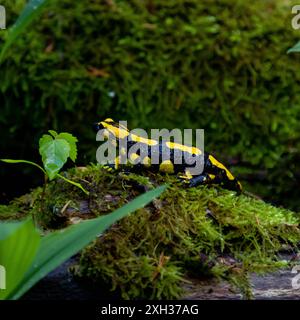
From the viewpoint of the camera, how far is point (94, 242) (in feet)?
8.48

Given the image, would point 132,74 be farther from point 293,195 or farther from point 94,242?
point 94,242

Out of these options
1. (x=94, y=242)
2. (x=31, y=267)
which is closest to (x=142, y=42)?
(x=94, y=242)

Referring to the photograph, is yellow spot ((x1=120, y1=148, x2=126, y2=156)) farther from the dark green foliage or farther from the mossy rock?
the dark green foliage

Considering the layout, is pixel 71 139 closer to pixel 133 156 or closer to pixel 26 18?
pixel 133 156

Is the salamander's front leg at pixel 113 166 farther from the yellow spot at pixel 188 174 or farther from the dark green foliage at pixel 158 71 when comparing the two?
the dark green foliage at pixel 158 71

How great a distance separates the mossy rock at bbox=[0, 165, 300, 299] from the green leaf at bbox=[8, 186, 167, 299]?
53 cm

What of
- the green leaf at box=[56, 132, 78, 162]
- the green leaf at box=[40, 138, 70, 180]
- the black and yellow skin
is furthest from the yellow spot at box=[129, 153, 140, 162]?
the green leaf at box=[40, 138, 70, 180]

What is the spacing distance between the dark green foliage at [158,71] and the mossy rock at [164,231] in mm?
2180

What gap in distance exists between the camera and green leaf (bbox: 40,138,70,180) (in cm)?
262

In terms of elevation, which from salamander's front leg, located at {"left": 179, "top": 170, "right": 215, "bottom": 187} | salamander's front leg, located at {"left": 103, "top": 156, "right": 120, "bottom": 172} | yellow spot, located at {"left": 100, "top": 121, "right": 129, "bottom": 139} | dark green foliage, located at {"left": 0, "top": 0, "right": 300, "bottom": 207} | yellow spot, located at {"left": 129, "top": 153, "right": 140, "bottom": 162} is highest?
dark green foliage, located at {"left": 0, "top": 0, "right": 300, "bottom": 207}

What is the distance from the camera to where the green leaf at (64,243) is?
6.16ft

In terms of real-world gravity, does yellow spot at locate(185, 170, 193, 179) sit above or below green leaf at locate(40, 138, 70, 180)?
below
